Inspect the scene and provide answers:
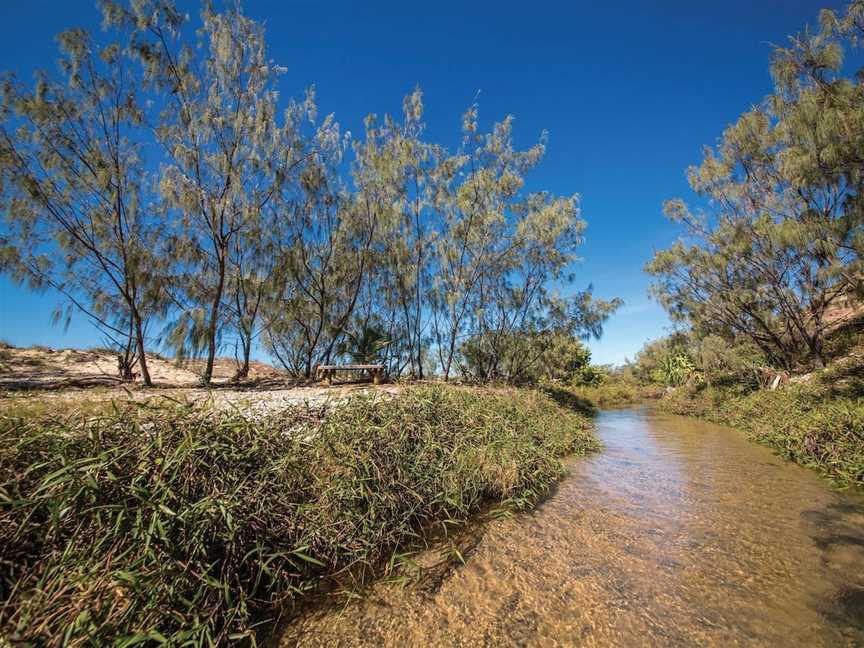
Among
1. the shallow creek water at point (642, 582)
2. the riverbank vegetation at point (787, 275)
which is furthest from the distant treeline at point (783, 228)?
the shallow creek water at point (642, 582)

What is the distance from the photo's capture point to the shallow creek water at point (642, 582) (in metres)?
2.31

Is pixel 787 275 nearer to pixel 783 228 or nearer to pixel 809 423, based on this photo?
pixel 783 228

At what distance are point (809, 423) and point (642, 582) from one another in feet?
25.8

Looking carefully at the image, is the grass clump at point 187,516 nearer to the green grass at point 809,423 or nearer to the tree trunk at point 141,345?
the green grass at point 809,423

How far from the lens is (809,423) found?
7.61 meters

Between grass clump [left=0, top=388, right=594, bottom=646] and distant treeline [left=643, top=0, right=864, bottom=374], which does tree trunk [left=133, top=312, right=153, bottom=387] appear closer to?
grass clump [left=0, top=388, right=594, bottom=646]

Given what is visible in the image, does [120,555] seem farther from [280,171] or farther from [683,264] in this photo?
[683,264]

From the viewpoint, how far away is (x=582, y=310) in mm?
14125

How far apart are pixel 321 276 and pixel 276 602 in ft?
35.1

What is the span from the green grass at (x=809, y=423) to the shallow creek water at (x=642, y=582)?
1.37 metres

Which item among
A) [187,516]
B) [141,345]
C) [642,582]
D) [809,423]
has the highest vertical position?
[141,345]

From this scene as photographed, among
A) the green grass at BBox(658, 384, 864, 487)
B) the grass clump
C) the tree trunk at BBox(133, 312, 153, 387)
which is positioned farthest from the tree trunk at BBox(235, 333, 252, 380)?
the green grass at BBox(658, 384, 864, 487)

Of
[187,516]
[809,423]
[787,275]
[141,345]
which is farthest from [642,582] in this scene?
[787,275]

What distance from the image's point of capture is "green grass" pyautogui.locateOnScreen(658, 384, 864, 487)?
584 cm
